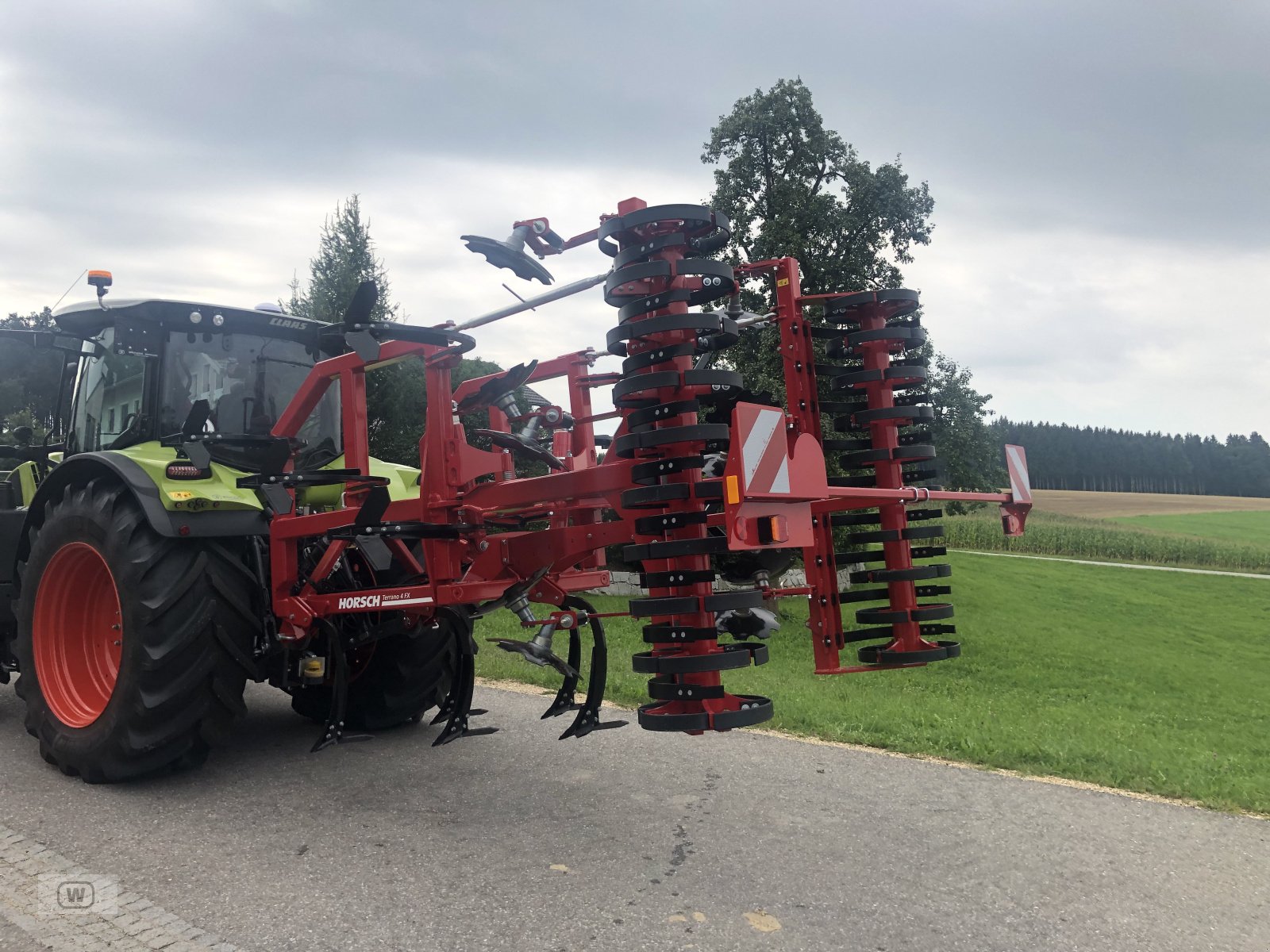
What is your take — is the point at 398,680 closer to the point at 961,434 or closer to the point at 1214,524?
the point at 961,434

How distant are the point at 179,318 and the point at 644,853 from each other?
356cm

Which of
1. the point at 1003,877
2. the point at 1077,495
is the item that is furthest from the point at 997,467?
the point at 1077,495

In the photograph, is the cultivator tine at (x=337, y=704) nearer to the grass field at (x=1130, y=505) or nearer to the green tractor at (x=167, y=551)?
the green tractor at (x=167, y=551)

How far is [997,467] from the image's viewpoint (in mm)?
15484

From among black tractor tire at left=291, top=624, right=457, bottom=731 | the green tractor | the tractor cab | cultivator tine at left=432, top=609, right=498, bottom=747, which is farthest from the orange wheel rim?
cultivator tine at left=432, top=609, right=498, bottom=747

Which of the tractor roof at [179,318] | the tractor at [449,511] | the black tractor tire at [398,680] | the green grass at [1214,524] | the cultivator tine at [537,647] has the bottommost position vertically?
the green grass at [1214,524]

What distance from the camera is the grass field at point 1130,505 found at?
46500mm

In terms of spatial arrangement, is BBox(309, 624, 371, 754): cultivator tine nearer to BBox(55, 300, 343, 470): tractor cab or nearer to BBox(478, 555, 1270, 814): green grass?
BBox(55, 300, 343, 470): tractor cab

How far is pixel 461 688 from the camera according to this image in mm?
4395

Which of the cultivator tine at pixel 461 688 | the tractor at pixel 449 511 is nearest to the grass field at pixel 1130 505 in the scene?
the tractor at pixel 449 511

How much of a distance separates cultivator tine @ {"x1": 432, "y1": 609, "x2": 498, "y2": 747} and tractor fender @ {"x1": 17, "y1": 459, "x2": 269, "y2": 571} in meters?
1.07

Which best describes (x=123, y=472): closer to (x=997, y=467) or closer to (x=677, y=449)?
(x=677, y=449)

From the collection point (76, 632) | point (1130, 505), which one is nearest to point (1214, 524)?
point (1130, 505)

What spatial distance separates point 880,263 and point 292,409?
10292mm
